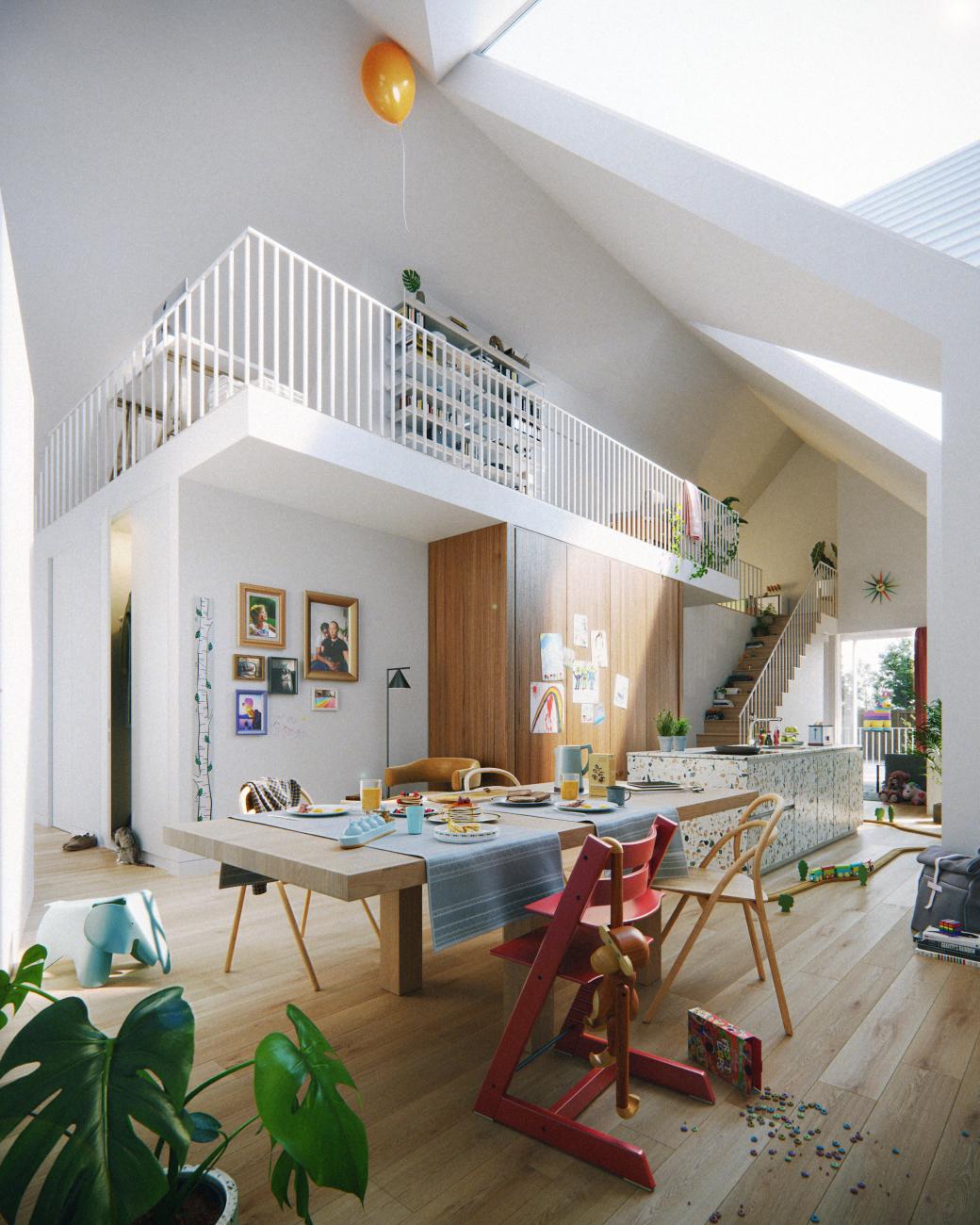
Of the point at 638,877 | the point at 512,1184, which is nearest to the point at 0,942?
the point at 512,1184

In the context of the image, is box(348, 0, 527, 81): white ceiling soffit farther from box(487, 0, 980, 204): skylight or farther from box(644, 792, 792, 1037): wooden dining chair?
box(644, 792, 792, 1037): wooden dining chair

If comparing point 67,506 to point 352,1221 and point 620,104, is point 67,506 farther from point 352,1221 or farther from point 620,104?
point 352,1221

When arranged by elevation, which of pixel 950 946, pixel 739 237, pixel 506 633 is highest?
pixel 739 237

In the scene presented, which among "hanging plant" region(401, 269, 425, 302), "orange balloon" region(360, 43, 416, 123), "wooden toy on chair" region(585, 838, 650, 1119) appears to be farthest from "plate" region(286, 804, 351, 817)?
"hanging plant" region(401, 269, 425, 302)

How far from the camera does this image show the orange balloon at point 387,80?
560cm

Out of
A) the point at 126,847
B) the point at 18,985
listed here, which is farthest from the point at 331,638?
the point at 18,985

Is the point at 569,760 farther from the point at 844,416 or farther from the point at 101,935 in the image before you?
the point at 844,416

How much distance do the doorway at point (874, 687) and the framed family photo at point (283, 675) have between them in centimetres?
946

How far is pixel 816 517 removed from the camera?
1314cm

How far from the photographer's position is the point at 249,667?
5.25m

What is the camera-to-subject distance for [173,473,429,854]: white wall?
5027mm

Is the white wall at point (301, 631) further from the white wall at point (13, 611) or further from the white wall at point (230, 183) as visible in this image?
the white wall at point (230, 183)

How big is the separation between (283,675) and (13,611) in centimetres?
240

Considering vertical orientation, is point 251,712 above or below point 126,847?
above
